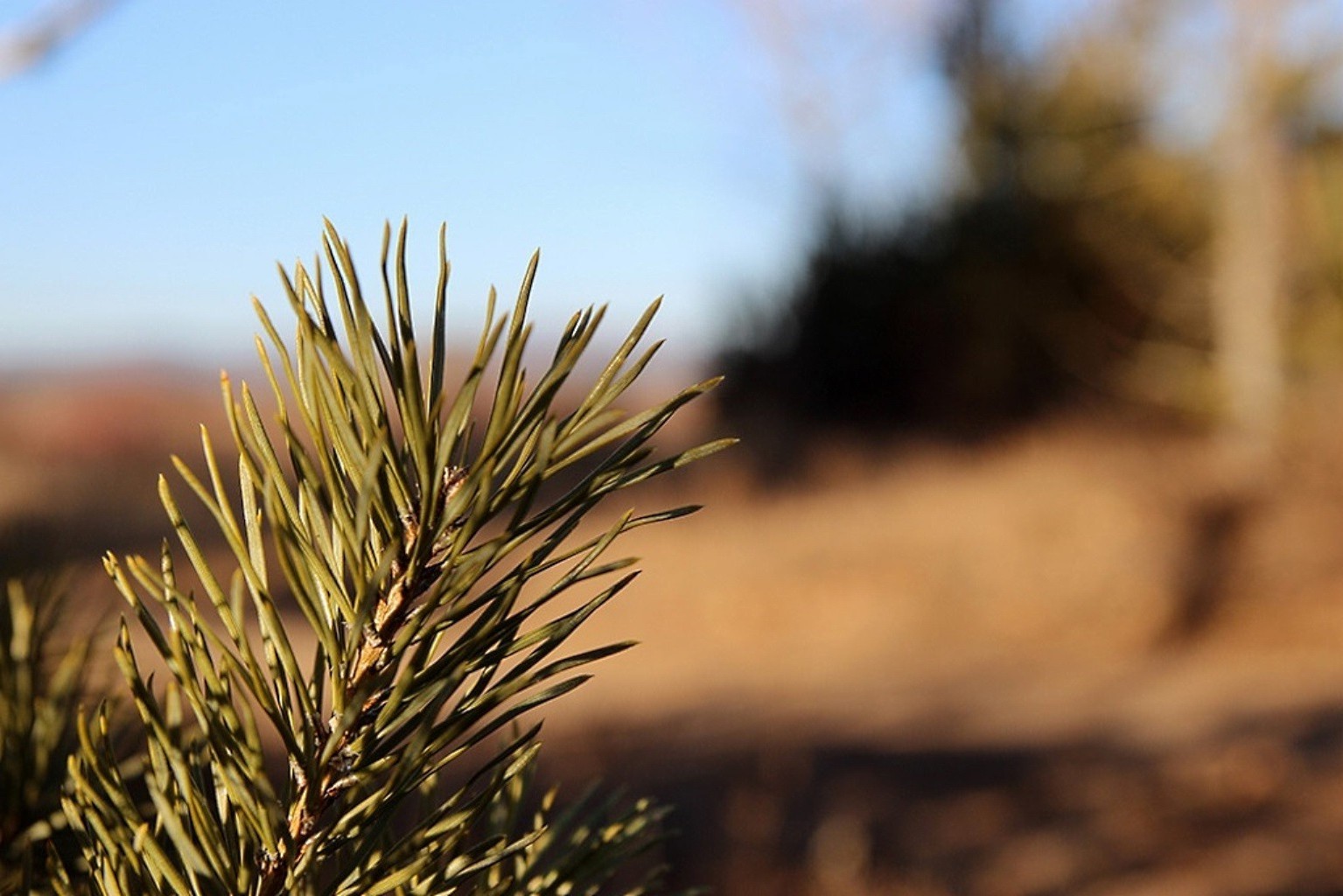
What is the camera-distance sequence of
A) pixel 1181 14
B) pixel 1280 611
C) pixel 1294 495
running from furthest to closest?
pixel 1181 14
pixel 1294 495
pixel 1280 611

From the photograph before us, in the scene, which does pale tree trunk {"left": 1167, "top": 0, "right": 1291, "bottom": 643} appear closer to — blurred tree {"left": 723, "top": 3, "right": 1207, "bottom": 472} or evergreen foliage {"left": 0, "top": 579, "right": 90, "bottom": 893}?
blurred tree {"left": 723, "top": 3, "right": 1207, "bottom": 472}

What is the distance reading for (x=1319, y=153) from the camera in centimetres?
938

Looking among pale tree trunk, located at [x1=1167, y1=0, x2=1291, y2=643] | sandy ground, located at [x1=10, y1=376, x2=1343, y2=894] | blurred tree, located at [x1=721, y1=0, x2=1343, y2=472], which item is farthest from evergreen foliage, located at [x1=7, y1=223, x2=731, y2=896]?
blurred tree, located at [x1=721, y1=0, x2=1343, y2=472]

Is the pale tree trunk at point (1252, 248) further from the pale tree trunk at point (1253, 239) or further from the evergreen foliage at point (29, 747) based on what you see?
the evergreen foliage at point (29, 747)

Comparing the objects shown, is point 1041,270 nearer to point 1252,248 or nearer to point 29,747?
point 1252,248

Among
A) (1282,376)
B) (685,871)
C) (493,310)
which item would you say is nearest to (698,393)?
(493,310)

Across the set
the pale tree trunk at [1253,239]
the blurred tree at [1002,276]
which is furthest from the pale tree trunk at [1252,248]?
the blurred tree at [1002,276]

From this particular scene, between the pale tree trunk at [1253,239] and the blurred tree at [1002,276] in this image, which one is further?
the blurred tree at [1002,276]

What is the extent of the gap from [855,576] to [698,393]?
6.58 m

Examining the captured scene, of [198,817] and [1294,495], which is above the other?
[198,817]

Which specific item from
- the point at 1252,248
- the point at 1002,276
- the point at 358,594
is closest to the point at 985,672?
the point at 1252,248

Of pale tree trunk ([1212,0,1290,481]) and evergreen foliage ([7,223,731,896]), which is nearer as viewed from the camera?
evergreen foliage ([7,223,731,896])

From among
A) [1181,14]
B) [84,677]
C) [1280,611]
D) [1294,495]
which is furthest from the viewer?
[1181,14]

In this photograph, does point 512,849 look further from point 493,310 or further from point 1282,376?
point 1282,376
